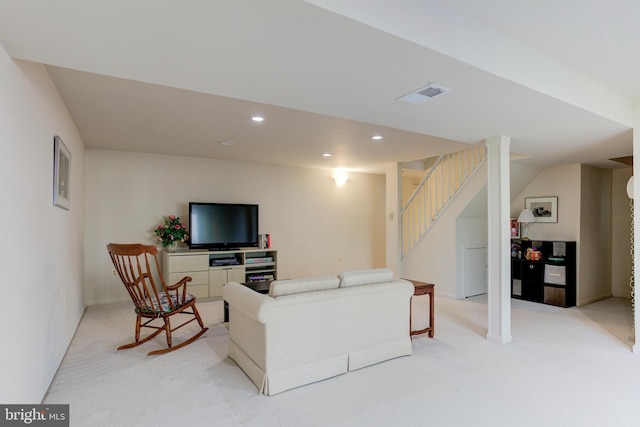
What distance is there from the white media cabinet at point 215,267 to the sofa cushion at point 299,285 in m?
2.80

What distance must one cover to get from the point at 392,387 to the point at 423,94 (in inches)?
82.3

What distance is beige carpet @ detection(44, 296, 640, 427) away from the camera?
2.17 m

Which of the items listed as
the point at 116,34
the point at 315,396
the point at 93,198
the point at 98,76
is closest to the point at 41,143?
the point at 98,76

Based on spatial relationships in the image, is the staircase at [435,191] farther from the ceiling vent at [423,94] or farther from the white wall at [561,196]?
the ceiling vent at [423,94]

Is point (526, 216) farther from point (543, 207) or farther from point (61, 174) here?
point (61, 174)

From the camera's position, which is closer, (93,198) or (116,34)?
(116,34)

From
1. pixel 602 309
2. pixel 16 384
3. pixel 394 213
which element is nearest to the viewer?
pixel 16 384

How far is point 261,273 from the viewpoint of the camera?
5.66 metres

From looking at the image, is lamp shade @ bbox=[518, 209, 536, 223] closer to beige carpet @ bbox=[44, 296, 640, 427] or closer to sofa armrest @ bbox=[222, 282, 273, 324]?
beige carpet @ bbox=[44, 296, 640, 427]

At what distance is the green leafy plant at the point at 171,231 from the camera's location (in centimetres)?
521

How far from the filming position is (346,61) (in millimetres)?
1900

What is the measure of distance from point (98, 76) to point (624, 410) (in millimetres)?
4239

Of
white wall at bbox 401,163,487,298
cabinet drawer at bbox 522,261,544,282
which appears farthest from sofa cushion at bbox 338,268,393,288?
cabinet drawer at bbox 522,261,544,282

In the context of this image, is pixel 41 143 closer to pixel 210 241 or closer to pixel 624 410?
pixel 210 241
